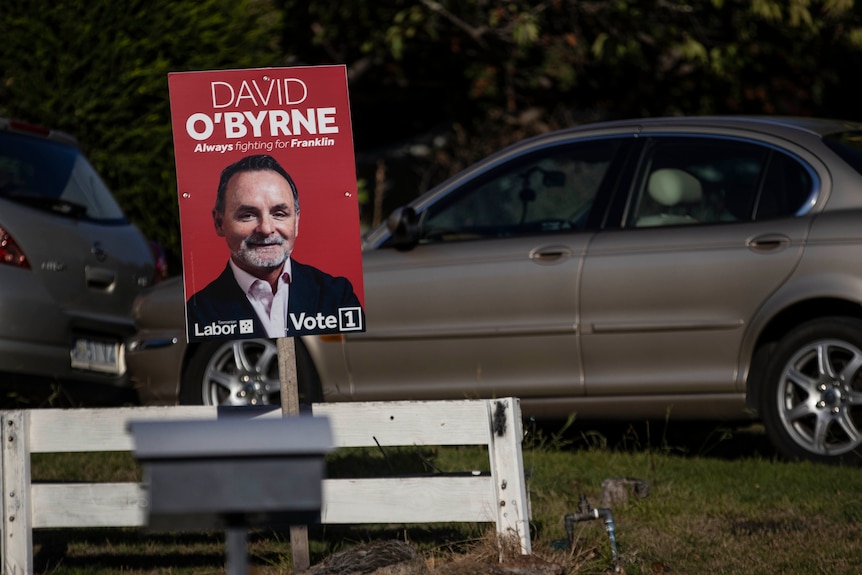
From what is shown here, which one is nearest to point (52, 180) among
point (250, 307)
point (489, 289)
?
point (489, 289)

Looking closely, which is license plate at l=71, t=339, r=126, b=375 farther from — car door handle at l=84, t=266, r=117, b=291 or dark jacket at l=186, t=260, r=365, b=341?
dark jacket at l=186, t=260, r=365, b=341

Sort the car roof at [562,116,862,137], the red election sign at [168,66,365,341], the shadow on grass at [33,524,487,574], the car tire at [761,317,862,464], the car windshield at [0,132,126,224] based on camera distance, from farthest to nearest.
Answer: the car windshield at [0,132,126,224], the car roof at [562,116,862,137], the car tire at [761,317,862,464], the shadow on grass at [33,524,487,574], the red election sign at [168,66,365,341]

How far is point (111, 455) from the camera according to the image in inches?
278

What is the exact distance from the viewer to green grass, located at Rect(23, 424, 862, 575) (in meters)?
4.84

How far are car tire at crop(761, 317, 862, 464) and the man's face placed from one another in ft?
8.45

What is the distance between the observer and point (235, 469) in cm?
254

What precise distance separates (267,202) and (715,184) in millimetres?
2655

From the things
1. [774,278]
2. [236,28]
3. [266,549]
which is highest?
[236,28]

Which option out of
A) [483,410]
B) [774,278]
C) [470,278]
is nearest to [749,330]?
[774,278]

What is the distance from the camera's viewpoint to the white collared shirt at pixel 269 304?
478 centimetres

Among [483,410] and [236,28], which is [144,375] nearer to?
[483,410]

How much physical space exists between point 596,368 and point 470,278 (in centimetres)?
76

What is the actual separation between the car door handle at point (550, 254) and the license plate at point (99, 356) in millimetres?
2560

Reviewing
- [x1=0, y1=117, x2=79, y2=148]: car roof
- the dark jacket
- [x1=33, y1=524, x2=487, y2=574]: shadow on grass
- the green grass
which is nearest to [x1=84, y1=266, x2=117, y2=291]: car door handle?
[x1=0, y1=117, x2=79, y2=148]: car roof
